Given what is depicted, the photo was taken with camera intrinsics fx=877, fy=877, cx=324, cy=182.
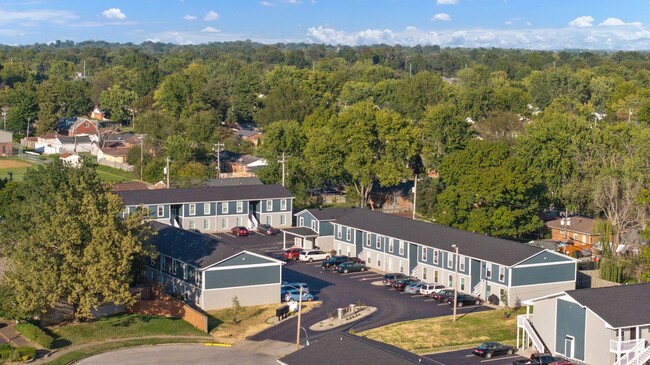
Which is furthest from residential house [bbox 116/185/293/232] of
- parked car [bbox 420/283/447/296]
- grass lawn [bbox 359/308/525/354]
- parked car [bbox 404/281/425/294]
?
grass lawn [bbox 359/308/525/354]

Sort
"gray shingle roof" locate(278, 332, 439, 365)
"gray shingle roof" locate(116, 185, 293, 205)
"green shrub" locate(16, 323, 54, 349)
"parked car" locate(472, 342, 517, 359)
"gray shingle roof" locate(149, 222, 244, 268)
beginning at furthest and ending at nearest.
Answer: "gray shingle roof" locate(116, 185, 293, 205)
"gray shingle roof" locate(149, 222, 244, 268)
"green shrub" locate(16, 323, 54, 349)
"parked car" locate(472, 342, 517, 359)
"gray shingle roof" locate(278, 332, 439, 365)

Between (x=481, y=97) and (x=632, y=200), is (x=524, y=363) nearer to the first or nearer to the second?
(x=632, y=200)

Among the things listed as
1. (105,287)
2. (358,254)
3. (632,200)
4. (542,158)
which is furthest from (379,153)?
(105,287)

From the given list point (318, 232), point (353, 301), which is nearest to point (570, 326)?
point (353, 301)

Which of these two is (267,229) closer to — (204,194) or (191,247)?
(204,194)

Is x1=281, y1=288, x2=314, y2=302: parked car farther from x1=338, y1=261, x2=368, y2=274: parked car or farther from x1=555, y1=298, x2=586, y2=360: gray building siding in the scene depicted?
x1=555, y1=298, x2=586, y2=360: gray building siding
